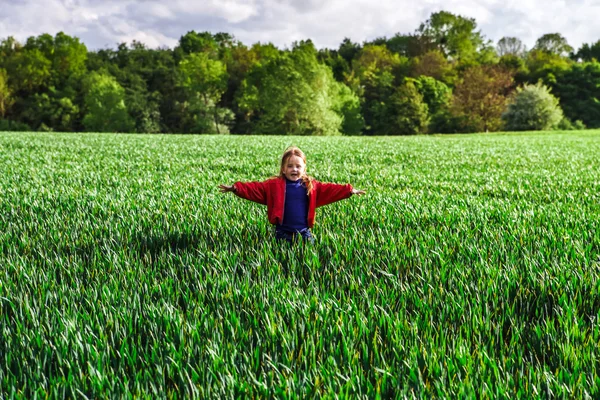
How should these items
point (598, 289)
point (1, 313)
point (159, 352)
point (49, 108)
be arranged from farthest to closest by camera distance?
point (49, 108) → point (598, 289) → point (1, 313) → point (159, 352)

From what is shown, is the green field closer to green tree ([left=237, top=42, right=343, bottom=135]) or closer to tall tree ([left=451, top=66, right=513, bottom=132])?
tall tree ([left=451, top=66, right=513, bottom=132])

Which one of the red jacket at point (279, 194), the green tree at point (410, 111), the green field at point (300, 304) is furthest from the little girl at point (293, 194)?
the green tree at point (410, 111)

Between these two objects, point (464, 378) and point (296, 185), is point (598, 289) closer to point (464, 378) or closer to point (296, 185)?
point (464, 378)

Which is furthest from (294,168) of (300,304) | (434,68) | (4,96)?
(434,68)

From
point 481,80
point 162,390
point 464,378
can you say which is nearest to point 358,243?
point 464,378

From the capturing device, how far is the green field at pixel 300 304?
7.16 ft

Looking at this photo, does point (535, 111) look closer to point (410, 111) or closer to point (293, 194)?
point (410, 111)

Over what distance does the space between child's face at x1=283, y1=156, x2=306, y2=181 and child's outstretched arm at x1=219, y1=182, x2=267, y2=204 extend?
263 mm

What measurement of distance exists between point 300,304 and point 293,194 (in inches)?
71.6

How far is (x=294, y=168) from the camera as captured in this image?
177 inches

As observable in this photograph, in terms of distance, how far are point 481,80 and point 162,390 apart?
67.2 m

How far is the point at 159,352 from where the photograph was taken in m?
2.41

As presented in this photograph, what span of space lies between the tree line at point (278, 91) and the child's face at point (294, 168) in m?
60.4

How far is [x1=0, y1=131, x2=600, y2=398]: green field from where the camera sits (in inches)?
85.9
